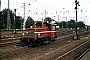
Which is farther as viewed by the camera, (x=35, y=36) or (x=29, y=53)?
(x=35, y=36)

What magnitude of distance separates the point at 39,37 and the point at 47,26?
3.63 m

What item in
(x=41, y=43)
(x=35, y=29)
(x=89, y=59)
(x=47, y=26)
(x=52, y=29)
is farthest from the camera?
(x=52, y=29)

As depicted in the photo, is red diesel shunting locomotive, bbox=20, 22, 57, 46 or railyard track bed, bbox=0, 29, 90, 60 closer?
railyard track bed, bbox=0, 29, 90, 60

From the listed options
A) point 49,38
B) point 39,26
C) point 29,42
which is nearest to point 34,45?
point 29,42

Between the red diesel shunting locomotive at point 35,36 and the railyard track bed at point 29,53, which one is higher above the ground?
the red diesel shunting locomotive at point 35,36

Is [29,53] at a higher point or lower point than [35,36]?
lower

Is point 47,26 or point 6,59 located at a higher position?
point 47,26

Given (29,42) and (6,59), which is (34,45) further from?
(6,59)

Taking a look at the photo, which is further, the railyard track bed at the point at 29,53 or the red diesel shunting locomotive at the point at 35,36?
the red diesel shunting locomotive at the point at 35,36

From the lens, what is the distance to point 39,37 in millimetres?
25016

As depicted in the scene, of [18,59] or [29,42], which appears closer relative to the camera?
[18,59]

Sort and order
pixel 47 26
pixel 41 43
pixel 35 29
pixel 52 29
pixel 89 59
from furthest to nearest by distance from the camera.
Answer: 1. pixel 52 29
2. pixel 47 26
3. pixel 41 43
4. pixel 35 29
5. pixel 89 59

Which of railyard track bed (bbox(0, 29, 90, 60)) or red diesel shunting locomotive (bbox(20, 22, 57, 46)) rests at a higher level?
red diesel shunting locomotive (bbox(20, 22, 57, 46))

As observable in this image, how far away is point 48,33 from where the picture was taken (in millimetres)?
28578
